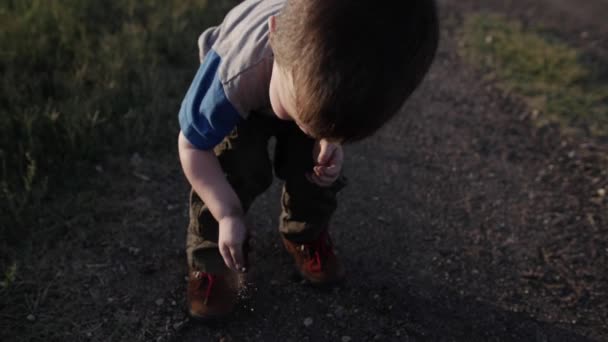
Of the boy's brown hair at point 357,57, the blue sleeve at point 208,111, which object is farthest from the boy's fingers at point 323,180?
the boy's brown hair at point 357,57

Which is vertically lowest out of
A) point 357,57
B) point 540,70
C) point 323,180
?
point 540,70

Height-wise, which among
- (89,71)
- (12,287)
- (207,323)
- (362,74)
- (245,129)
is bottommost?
(207,323)

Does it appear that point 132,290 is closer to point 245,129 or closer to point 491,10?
point 245,129

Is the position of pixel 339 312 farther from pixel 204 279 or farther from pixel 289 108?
pixel 289 108

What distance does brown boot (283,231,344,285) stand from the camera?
7.57 ft

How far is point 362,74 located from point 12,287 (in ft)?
4.87

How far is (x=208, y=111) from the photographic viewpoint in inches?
69.9

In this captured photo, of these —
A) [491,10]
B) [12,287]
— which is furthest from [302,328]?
[491,10]

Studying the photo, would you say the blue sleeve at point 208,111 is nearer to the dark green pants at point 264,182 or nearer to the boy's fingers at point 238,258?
the dark green pants at point 264,182

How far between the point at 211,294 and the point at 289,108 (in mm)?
861

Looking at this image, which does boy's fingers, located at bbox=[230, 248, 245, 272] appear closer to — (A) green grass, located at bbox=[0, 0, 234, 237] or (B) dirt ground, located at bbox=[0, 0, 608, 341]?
(B) dirt ground, located at bbox=[0, 0, 608, 341]

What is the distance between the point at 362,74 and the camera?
137cm

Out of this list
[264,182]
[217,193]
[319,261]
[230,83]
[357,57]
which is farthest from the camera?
[319,261]

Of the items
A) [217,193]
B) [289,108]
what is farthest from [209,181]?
[289,108]
